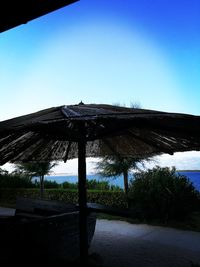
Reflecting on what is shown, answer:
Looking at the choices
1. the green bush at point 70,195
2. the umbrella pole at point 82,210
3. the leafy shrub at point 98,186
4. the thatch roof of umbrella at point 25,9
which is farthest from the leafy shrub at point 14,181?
the thatch roof of umbrella at point 25,9

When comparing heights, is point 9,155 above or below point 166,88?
below

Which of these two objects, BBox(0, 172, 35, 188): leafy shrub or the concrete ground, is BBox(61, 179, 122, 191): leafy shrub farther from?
the concrete ground

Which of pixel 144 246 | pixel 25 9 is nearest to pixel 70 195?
pixel 144 246

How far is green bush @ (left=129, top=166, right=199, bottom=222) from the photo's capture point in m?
8.95

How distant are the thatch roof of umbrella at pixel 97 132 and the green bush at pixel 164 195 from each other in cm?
289

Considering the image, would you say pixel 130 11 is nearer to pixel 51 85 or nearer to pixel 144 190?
pixel 51 85

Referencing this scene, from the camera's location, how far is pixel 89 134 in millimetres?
4707

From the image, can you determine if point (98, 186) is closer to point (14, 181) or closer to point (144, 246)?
point (14, 181)

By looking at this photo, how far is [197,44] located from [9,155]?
20.8 feet

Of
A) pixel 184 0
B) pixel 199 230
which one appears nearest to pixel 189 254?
pixel 199 230

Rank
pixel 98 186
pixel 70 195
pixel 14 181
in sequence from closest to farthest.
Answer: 1. pixel 70 195
2. pixel 98 186
3. pixel 14 181

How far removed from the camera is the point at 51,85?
936 cm

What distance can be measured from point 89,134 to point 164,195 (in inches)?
208

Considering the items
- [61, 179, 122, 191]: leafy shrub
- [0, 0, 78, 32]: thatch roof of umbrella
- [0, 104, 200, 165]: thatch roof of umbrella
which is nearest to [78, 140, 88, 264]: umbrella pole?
[0, 104, 200, 165]: thatch roof of umbrella
